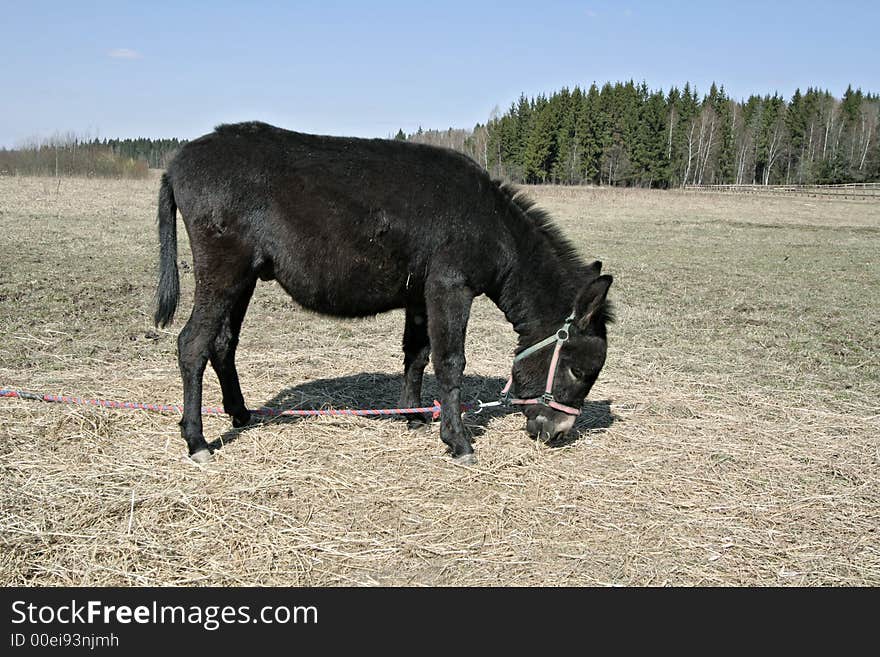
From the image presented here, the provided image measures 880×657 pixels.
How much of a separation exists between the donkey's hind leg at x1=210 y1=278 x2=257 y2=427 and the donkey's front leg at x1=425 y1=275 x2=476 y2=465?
1525 millimetres

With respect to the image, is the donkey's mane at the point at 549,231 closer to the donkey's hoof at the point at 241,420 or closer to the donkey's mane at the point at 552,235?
the donkey's mane at the point at 552,235

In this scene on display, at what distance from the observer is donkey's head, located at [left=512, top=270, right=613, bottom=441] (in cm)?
559

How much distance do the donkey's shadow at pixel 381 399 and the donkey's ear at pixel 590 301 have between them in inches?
43.9

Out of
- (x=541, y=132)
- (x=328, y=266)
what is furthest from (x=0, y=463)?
(x=541, y=132)

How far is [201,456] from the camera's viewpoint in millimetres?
5270

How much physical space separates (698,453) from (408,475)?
2.62m

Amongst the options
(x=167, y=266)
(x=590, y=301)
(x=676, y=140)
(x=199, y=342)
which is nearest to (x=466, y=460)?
(x=590, y=301)

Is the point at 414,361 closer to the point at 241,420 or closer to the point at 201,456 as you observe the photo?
the point at 241,420

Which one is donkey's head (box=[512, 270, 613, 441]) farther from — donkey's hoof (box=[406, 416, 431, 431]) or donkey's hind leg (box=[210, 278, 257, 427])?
donkey's hind leg (box=[210, 278, 257, 427])

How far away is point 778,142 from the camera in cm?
10519

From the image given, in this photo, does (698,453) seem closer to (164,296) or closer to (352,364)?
(352,364)

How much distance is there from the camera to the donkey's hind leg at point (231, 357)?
18.8 feet

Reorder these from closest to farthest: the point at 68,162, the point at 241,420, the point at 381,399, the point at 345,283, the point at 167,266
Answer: the point at 345,283, the point at 167,266, the point at 241,420, the point at 381,399, the point at 68,162

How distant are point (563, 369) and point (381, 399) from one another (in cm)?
230
